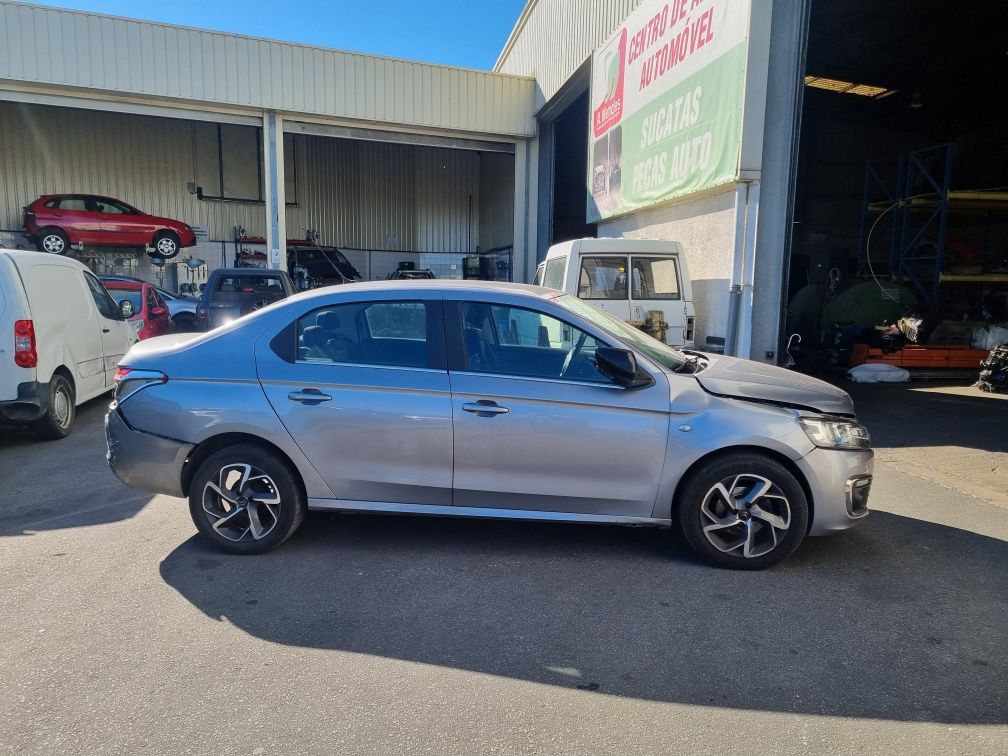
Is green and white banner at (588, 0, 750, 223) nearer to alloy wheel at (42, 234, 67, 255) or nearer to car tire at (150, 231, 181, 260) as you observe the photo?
car tire at (150, 231, 181, 260)

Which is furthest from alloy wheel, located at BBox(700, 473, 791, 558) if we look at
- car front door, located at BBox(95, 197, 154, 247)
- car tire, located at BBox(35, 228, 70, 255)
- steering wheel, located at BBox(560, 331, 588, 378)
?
car tire, located at BBox(35, 228, 70, 255)

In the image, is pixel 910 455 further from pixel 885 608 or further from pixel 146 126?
pixel 146 126

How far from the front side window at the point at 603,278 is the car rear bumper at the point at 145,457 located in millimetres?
5920

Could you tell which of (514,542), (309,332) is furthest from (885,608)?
(309,332)

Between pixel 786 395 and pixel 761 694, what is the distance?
173 cm

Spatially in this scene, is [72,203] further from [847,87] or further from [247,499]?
[847,87]

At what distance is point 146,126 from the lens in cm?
2309

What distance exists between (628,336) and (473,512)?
143 cm

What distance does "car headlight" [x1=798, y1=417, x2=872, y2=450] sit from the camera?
361 cm

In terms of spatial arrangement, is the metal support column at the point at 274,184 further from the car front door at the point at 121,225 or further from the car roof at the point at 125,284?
the car front door at the point at 121,225

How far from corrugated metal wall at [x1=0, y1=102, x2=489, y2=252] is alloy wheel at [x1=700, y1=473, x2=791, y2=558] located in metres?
19.2

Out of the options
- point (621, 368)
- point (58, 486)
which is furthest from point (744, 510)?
point (58, 486)

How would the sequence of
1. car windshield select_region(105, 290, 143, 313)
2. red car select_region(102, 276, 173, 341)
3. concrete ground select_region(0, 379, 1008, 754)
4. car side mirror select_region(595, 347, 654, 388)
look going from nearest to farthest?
concrete ground select_region(0, 379, 1008, 754)
car side mirror select_region(595, 347, 654, 388)
red car select_region(102, 276, 173, 341)
car windshield select_region(105, 290, 143, 313)

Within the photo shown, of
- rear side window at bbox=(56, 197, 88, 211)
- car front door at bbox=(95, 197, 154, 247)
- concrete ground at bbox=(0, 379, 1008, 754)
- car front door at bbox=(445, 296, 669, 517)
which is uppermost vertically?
rear side window at bbox=(56, 197, 88, 211)
